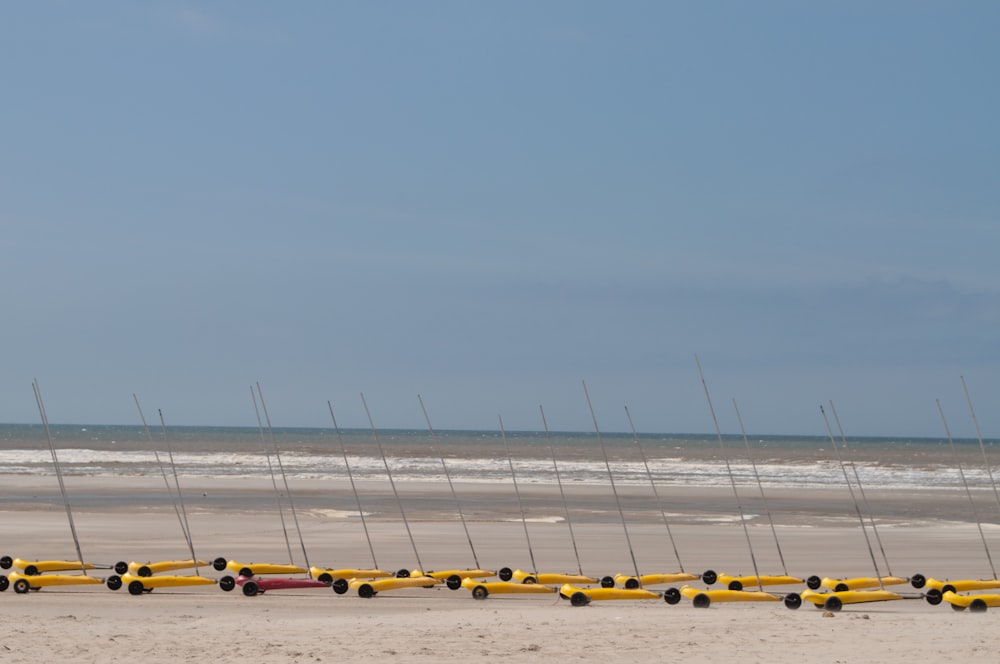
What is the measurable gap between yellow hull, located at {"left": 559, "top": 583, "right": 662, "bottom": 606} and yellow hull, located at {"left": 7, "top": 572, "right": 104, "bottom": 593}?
Result: 522cm

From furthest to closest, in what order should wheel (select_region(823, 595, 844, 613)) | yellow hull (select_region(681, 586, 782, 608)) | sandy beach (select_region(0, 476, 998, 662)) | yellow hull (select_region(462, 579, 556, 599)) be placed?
yellow hull (select_region(462, 579, 556, 599))
yellow hull (select_region(681, 586, 782, 608))
wheel (select_region(823, 595, 844, 613))
sandy beach (select_region(0, 476, 998, 662))

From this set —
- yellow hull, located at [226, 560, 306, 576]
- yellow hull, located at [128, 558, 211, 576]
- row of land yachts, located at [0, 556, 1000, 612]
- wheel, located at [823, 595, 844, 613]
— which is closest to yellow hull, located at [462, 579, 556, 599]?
row of land yachts, located at [0, 556, 1000, 612]

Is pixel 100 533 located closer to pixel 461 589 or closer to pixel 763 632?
pixel 461 589

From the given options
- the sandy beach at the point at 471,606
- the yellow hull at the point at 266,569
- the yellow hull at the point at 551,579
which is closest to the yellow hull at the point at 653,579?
the yellow hull at the point at 551,579

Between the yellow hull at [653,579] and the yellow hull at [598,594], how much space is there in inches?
20.3

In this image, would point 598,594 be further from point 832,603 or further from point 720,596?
point 832,603

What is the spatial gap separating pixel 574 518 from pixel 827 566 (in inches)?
318

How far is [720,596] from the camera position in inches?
461

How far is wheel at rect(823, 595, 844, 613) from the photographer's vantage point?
11.2m

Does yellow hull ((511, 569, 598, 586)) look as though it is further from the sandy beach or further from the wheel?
the wheel

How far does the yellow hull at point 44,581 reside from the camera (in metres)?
→ 12.4

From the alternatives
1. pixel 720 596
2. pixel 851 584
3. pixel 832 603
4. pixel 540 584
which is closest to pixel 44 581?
pixel 540 584

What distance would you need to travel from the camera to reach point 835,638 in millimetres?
9727

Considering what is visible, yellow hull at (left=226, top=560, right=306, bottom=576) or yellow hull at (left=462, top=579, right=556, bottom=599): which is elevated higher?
yellow hull at (left=226, top=560, right=306, bottom=576)
